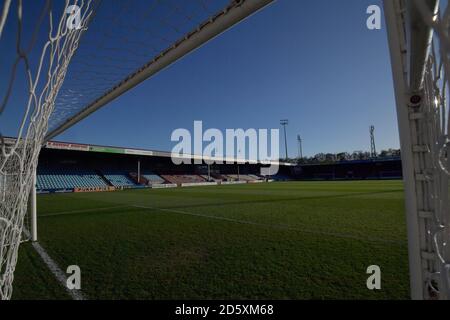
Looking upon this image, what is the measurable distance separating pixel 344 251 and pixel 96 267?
12.0ft

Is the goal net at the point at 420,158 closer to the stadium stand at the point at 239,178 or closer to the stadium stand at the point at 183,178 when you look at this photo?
the stadium stand at the point at 183,178

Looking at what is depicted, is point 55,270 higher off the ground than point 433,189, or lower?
lower

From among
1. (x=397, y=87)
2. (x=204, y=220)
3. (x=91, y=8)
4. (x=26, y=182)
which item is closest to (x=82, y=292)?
(x=26, y=182)

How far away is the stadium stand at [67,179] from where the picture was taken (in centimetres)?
2506

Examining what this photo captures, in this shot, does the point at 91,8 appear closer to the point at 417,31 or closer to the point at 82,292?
the point at 417,31

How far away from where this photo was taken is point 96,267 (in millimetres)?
3482

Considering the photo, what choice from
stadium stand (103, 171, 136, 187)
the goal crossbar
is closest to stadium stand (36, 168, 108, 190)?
stadium stand (103, 171, 136, 187)

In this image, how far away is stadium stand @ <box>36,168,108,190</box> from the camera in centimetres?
2506

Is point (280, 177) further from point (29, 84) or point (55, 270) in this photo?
point (29, 84)

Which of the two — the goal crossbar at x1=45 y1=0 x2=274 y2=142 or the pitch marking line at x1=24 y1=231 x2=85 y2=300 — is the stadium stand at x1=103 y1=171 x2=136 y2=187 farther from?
the goal crossbar at x1=45 y1=0 x2=274 y2=142

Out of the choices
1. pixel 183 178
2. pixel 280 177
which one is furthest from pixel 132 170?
pixel 280 177

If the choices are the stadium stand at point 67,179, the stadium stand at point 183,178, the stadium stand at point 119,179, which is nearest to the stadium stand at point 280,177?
the stadium stand at point 183,178

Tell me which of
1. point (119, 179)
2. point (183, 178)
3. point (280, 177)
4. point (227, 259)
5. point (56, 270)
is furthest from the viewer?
point (280, 177)

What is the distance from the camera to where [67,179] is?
27125mm
